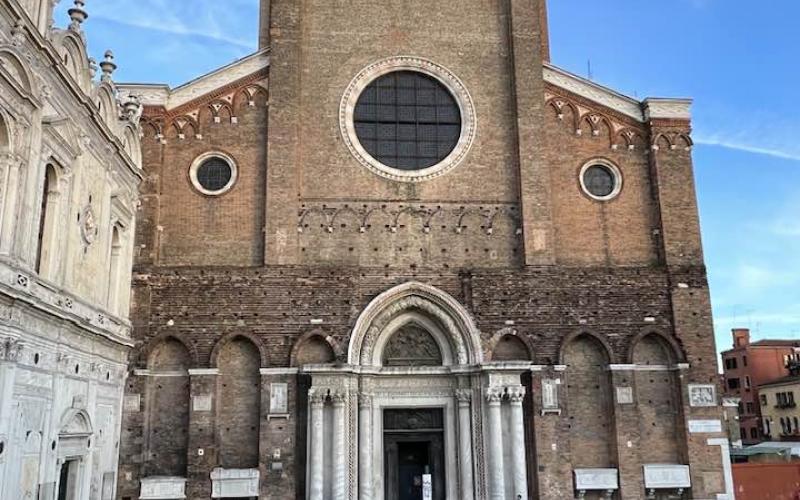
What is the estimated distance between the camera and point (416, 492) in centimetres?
1786

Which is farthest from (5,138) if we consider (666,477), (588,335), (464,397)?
(666,477)

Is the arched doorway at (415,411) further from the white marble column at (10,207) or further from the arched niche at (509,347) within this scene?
the white marble column at (10,207)

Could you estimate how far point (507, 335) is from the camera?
702 inches

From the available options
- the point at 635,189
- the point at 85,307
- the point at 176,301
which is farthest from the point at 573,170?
the point at 85,307

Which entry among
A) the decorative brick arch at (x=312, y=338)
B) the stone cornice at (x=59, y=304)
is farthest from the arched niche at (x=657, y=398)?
the stone cornice at (x=59, y=304)

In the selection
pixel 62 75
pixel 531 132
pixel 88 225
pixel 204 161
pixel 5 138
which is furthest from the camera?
pixel 531 132

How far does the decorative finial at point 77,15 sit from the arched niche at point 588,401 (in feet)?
40.1

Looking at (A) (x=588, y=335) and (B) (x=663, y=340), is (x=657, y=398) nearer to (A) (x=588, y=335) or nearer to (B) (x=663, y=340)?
(B) (x=663, y=340)

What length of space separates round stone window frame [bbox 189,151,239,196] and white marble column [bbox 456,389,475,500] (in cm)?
734

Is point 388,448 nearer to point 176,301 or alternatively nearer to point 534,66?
point 176,301

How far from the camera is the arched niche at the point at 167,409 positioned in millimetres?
16703

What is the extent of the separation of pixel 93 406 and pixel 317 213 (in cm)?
672

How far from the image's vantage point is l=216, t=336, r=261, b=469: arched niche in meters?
16.9

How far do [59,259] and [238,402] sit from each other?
19.7 feet
